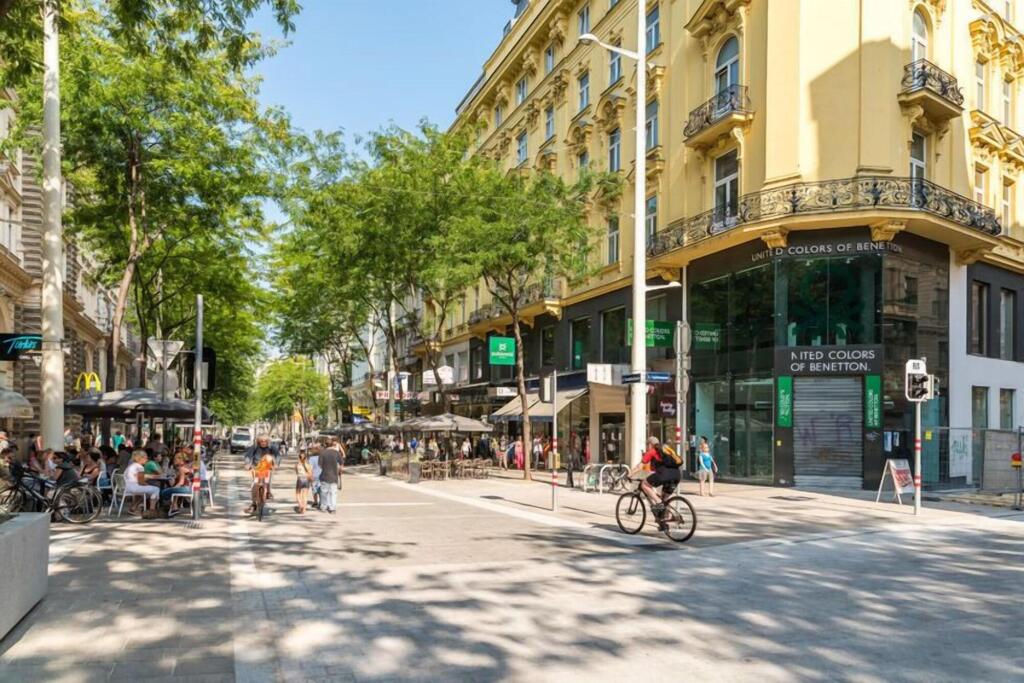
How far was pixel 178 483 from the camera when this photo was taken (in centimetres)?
1609

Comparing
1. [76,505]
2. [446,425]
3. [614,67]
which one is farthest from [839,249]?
[76,505]

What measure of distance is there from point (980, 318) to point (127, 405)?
25.2 m

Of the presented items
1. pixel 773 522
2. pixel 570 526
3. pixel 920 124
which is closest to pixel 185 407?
pixel 570 526

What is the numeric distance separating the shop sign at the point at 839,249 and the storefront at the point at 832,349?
0.09ft

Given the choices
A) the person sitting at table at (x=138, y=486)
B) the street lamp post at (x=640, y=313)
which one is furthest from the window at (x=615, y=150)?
the person sitting at table at (x=138, y=486)

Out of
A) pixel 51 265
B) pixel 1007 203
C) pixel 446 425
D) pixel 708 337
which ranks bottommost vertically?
pixel 446 425

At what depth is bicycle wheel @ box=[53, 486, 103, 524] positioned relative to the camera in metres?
Answer: 14.3

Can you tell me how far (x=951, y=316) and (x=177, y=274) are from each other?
24.8 m

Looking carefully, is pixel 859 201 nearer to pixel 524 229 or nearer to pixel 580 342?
pixel 524 229

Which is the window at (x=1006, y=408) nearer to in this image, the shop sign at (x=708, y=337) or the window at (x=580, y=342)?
the shop sign at (x=708, y=337)

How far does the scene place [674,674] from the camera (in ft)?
19.8

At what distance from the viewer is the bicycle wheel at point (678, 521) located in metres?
12.5

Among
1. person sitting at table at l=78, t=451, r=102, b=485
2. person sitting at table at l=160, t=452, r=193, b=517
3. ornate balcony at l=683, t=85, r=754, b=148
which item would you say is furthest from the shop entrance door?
person sitting at table at l=78, t=451, r=102, b=485

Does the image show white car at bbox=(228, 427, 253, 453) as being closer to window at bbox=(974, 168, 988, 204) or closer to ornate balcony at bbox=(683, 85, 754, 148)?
ornate balcony at bbox=(683, 85, 754, 148)
